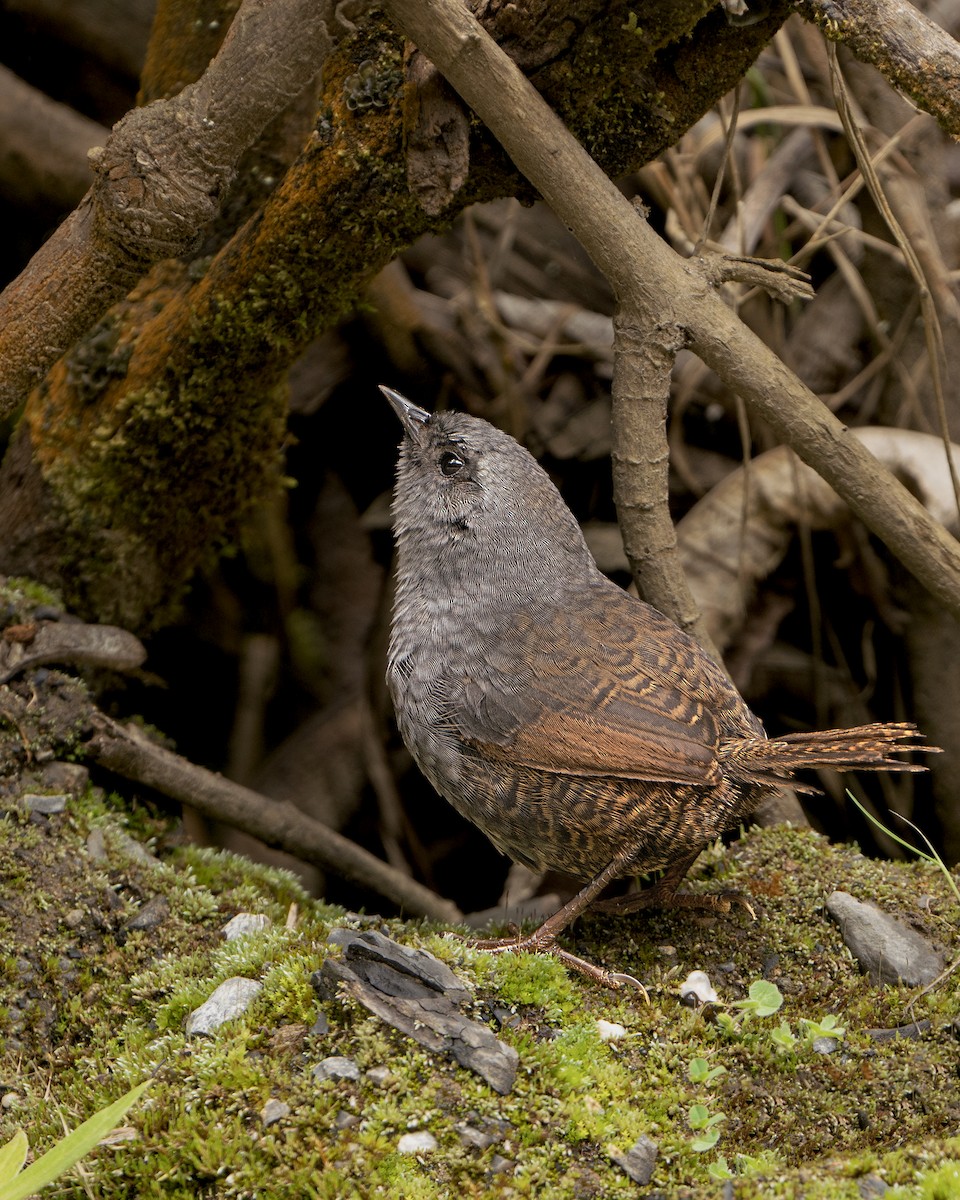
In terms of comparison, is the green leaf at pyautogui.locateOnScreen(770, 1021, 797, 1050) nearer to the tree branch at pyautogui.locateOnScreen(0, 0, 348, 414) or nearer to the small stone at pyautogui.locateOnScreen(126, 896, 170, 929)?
the small stone at pyautogui.locateOnScreen(126, 896, 170, 929)

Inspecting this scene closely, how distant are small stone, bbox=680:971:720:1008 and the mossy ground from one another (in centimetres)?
4

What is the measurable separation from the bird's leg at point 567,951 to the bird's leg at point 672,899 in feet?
0.51

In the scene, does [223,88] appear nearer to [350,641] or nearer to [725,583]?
[725,583]

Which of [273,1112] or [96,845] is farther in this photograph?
[96,845]

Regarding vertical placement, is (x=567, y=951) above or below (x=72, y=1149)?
below

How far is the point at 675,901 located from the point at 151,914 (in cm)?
142

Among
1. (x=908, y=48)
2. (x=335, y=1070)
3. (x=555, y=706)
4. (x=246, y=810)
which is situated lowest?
(x=246, y=810)

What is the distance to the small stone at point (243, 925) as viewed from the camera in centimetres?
302

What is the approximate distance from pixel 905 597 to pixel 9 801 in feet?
11.7

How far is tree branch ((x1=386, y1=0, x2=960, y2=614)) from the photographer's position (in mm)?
2824

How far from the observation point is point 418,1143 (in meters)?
2.10

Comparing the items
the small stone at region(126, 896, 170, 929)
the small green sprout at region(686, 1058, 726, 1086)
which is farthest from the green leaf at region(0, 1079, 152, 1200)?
the small stone at region(126, 896, 170, 929)

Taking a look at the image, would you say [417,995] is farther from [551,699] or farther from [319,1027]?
[551,699]

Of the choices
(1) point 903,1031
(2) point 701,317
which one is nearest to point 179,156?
(2) point 701,317
